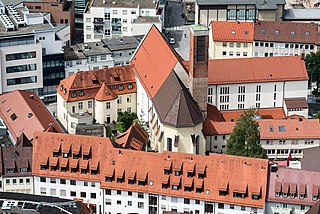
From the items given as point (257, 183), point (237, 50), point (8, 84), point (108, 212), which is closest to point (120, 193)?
point (108, 212)

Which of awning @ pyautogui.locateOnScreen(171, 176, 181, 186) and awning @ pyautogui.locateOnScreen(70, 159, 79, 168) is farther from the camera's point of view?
awning @ pyautogui.locateOnScreen(70, 159, 79, 168)

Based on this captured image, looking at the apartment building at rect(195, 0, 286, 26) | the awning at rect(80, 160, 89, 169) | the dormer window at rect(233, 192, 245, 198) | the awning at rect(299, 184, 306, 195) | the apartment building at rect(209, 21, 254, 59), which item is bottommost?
the dormer window at rect(233, 192, 245, 198)

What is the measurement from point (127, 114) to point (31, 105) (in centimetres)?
1598

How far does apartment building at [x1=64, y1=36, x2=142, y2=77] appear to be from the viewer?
531ft

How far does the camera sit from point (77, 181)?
12512 centimetres

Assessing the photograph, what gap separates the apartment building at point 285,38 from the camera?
16988 cm

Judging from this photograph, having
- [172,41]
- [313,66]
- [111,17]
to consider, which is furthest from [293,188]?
[111,17]

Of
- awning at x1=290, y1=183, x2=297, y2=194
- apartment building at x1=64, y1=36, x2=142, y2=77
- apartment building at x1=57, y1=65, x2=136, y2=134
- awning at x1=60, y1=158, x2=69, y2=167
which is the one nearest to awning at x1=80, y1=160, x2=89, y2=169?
awning at x1=60, y1=158, x2=69, y2=167

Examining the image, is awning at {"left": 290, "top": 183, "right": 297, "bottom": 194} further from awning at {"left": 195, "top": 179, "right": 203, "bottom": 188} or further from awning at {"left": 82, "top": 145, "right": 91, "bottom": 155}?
awning at {"left": 82, "top": 145, "right": 91, "bottom": 155}

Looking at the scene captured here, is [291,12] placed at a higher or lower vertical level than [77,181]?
higher

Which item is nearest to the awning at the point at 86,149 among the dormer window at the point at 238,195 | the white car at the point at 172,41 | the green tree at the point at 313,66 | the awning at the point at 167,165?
the awning at the point at 167,165

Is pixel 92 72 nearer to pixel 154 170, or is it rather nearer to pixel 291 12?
pixel 154 170

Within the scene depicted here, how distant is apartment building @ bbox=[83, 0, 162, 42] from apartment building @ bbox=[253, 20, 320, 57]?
2180cm

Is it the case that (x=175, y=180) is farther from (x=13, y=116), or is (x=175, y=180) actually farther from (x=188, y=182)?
(x=13, y=116)
